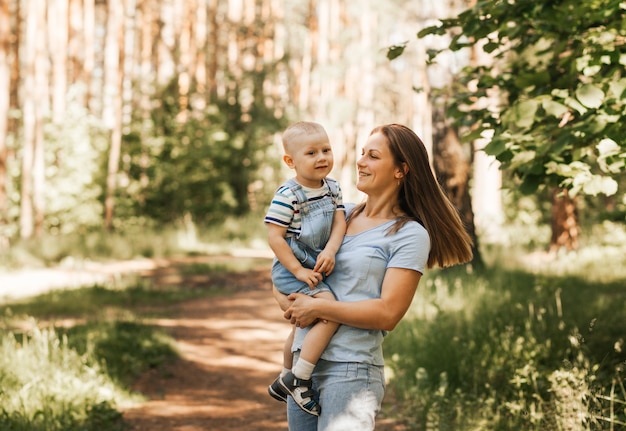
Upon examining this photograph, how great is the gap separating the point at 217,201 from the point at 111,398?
15.7m

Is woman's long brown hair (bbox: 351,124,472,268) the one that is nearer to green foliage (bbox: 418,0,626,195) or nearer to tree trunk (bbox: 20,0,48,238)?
green foliage (bbox: 418,0,626,195)

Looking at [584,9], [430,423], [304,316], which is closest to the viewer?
[304,316]

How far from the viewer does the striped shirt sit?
2922 mm

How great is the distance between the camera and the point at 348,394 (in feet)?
8.88


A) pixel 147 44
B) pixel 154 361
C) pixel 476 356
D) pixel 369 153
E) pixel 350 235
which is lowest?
pixel 154 361

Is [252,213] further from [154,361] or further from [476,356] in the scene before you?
[476,356]

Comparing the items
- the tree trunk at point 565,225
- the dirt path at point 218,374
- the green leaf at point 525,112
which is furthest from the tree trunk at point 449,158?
the green leaf at point 525,112

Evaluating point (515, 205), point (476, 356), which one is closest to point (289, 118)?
point (515, 205)

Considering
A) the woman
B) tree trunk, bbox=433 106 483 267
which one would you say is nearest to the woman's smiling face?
the woman

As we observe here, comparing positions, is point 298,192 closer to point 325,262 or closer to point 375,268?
point 325,262

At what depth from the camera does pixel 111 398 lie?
19.4 ft

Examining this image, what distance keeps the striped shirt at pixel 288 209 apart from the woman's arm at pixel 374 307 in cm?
34

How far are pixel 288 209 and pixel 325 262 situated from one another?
0.29m

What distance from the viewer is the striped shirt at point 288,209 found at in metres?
2.92
